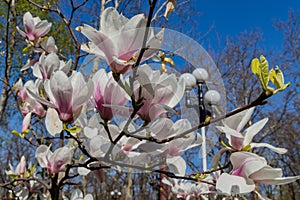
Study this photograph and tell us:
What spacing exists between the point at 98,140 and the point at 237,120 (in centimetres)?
17

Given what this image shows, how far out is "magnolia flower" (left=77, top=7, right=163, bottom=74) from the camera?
299 mm

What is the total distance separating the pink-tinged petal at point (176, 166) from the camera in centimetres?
37

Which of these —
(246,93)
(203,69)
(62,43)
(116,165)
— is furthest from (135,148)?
(246,93)

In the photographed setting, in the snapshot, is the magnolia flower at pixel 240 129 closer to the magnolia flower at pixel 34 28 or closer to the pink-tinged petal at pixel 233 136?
the pink-tinged petal at pixel 233 136

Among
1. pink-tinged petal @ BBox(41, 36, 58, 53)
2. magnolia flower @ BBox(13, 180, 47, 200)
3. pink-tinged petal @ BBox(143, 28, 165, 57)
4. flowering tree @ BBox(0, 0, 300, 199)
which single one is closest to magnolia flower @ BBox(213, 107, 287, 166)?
flowering tree @ BBox(0, 0, 300, 199)

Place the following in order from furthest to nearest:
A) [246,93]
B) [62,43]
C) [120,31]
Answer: [246,93] → [62,43] → [120,31]

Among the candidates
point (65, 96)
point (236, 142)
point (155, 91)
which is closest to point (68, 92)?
point (65, 96)

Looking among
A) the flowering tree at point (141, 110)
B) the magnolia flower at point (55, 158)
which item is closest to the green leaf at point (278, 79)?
the flowering tree at point (141, 110)

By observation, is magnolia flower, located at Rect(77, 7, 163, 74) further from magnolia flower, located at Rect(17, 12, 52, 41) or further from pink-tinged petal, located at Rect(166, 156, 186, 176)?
magnolia flower, located at Rect(17, 12, 52, 41)

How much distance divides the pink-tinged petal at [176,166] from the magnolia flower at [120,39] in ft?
0.43

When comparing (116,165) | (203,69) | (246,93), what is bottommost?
(116,165)

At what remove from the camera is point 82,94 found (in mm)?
351

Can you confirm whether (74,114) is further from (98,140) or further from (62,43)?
(62,43)

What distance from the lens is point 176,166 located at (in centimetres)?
37
